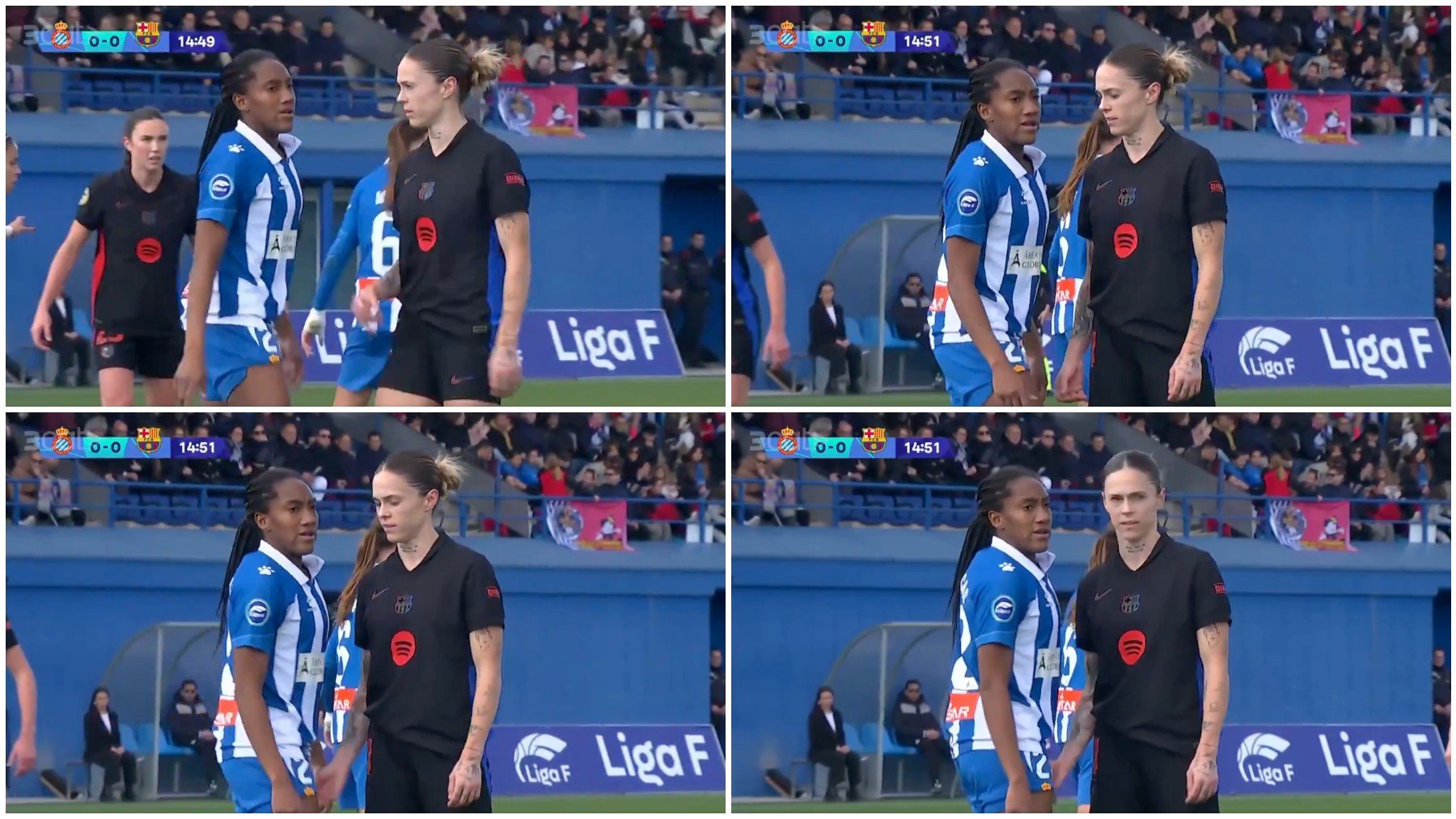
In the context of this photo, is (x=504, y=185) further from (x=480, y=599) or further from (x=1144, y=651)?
(x=1144, y=651)

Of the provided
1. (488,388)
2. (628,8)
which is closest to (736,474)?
(628,8)

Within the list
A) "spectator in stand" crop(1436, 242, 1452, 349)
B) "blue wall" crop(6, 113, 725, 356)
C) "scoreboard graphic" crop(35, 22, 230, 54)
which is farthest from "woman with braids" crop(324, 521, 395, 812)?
"spectator in stand" crop(1436, 242, 1452, 349)

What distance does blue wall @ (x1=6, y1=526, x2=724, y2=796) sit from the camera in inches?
533

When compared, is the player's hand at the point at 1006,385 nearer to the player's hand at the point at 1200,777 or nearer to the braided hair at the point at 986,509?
the braided hair at the point at 986,509

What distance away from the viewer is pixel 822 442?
9961 millimetres

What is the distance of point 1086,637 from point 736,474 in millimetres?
8528

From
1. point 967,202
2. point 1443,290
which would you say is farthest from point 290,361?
point 1443,290

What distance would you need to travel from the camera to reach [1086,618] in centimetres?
684

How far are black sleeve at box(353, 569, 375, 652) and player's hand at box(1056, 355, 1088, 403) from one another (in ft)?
7.82

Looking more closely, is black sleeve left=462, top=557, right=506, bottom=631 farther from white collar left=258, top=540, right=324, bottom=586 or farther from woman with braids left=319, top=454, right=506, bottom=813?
white collar left=258, top=540, right=324, bottom=586

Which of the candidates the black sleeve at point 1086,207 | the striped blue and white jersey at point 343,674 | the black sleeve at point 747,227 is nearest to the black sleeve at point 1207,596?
the black sleeve at point 1086,207

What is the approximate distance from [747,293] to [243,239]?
7.57 ft

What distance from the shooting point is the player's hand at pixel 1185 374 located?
668 centimetres

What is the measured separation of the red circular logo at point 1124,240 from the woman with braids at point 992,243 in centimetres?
23
